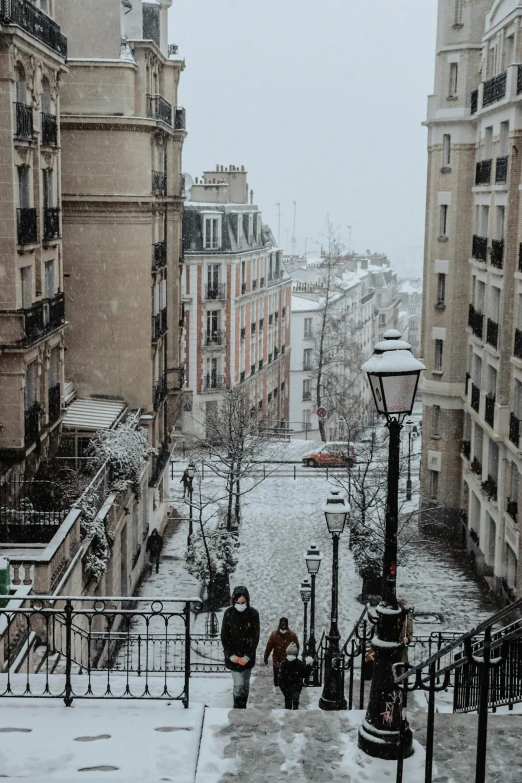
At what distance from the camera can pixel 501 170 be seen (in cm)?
2934

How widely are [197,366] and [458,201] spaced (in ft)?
73.6

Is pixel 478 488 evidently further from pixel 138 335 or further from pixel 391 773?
pixel 391 773

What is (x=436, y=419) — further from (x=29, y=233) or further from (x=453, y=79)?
(x=29, y=233)

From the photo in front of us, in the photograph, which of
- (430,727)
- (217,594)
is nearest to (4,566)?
(430,727)

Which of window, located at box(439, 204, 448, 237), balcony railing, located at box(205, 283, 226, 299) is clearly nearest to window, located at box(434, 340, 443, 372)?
window, located at box(439, 204, 448, 237)

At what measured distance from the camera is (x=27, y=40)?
19.9m

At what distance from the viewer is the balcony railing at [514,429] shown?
2636cm

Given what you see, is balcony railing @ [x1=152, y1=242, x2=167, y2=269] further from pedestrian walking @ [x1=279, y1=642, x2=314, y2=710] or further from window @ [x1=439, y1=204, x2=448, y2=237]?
pedestrian walking @ [x1=279, y1=642, x2=314, y2=710]

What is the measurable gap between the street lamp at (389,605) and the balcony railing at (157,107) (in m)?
22.5

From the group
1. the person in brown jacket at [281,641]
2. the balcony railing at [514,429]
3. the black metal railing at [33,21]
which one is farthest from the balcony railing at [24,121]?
the balcony railing at [514,429]

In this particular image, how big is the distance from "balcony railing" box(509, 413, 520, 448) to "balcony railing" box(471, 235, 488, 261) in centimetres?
660

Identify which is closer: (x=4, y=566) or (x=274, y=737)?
(x=274, y=737)

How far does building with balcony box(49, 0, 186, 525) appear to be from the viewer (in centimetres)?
2844

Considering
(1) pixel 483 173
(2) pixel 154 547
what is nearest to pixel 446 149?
(1) pixel 483 173
